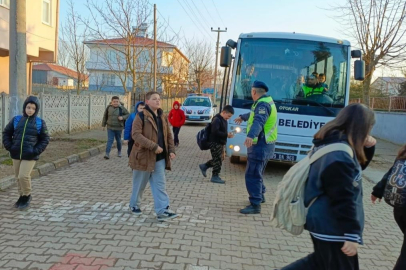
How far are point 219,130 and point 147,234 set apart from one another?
136 inches

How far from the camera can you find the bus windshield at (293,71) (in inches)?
314

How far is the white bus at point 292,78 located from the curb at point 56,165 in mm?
4023

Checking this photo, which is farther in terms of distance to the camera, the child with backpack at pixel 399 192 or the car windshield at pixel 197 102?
the car windshield at pixel 197 102

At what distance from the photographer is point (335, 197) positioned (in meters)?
2.35

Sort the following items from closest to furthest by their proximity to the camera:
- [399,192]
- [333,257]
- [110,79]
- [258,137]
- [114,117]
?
[333,257] < [399,192] < [258,137] < [114,117] < [110,79]

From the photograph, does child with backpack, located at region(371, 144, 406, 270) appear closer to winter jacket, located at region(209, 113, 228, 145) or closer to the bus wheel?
winter jacket, located at region(209, 113, 228, 145)

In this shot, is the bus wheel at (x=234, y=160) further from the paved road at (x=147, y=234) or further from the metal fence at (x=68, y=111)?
the metal fence at (x=68, y=111)

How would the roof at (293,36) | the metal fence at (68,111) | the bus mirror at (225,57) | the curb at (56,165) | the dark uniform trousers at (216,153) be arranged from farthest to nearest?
the metal fence at (68,111) < the roof at (293,36) < the bus mirror at (225,57) < the dark uniform trousers at (216,153) < the curb at (56,165)

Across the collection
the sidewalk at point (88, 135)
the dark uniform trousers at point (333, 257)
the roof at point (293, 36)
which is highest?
the roof at point (293, 36)

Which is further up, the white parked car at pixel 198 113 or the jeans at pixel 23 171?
the white parked car at pixel 198 113

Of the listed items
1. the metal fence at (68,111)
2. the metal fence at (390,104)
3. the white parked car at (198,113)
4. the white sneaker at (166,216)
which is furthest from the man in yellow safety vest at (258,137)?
the white parked car at (198,113)

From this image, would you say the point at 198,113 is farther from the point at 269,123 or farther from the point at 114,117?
the point at 269,123

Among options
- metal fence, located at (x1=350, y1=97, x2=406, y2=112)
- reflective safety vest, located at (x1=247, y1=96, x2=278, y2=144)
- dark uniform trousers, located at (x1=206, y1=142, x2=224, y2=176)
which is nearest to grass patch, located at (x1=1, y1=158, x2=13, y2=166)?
dark uniform trousers, located at (x1=206, y1=142, x2=224, y2=176)

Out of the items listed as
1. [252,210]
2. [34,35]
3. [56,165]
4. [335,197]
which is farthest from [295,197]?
[34,35]
